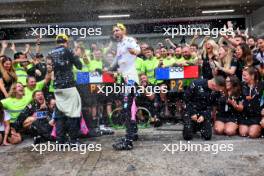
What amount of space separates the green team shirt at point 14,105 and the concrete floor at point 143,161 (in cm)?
76

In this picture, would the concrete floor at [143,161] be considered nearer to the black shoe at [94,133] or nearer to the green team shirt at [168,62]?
the black shoe at [94,133]

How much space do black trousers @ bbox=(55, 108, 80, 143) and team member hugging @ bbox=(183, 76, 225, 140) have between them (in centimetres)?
177

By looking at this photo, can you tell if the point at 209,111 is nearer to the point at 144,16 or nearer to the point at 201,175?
the point at 201,175

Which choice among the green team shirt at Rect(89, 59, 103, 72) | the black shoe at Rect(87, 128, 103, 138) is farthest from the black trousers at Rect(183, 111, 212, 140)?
the green team shirt at Rect(89, 59, 103, 72)

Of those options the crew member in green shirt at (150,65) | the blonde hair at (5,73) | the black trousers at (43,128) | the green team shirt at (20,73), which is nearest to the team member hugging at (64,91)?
the black trousers at (43,128)

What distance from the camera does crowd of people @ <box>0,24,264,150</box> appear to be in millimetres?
5949

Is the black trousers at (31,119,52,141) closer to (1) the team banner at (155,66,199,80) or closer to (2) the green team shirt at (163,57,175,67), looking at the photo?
(1) the team banner at (155,66,199,80)

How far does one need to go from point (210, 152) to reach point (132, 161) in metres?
1.16

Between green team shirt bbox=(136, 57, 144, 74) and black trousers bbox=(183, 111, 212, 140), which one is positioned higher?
green team shirt bbox=(136, 57, 144, 74)

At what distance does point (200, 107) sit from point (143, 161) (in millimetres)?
1672

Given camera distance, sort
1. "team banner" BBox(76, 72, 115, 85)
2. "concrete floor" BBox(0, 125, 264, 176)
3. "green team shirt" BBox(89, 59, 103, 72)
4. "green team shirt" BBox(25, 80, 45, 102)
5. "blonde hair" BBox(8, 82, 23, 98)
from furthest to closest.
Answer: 1. "green team shirt" BBox(89, 59, 103, 72)
2. "team banner" BBox(76, 72, 115, 85)
3. "green team shirt" BBox(25, 80, 45, 102)
4. "blonde hair" BBox(8, 82, 23, 98)
5. "concrete floor" BBox(0, 125, 264, 176)

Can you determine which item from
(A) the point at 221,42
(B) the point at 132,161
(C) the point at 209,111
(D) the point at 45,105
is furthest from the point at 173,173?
(A) the point at 221,42

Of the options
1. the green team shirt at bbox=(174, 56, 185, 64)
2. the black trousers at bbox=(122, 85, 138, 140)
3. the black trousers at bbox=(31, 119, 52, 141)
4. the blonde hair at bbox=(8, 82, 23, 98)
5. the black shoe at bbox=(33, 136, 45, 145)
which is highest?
the green team shirt at bbox=(174, 56, 185, 64)

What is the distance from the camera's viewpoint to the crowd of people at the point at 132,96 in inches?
234
